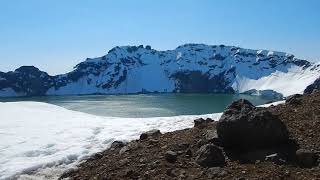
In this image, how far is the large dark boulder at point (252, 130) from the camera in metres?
10.7

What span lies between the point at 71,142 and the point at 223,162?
25.7ft

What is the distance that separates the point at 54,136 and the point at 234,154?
910cm

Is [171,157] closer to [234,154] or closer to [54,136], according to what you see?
[234,154]

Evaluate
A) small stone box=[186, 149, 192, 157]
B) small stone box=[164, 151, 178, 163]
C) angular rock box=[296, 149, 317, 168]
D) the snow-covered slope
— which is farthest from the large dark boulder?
the snow-covered slope

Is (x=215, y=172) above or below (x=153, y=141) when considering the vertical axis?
below

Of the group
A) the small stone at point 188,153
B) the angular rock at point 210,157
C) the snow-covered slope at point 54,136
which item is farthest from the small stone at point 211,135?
the snow-covered slope at point 54,136

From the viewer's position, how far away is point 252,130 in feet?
35.0

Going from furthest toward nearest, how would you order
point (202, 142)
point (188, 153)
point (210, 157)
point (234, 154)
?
point (202, 142) < point (188, 153) < point (234, 154) < point (210, 157)

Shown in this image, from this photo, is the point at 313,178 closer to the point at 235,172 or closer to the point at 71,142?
the point at 235,172

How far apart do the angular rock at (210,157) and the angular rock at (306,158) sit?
163cm

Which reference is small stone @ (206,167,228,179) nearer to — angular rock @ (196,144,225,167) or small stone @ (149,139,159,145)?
angular rock @ (196,144,225,167)

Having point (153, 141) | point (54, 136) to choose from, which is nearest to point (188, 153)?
point (153, 141)

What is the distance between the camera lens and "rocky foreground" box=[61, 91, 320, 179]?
9609mm

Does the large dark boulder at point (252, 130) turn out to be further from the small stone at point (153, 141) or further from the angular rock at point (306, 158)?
the small stone at point (153, 141)
